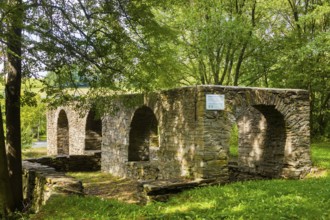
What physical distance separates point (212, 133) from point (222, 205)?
2.20m

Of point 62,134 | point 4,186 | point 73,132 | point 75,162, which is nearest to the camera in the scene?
point 4,186

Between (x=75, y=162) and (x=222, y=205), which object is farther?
(x=75, y=162)

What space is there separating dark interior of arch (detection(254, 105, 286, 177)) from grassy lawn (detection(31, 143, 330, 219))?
200cm

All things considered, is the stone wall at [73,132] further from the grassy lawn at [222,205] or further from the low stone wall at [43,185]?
the grassy lawn at [222,205]

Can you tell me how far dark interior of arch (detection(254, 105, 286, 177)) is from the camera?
30.7 ft

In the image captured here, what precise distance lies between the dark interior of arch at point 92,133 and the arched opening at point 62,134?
13.7ft

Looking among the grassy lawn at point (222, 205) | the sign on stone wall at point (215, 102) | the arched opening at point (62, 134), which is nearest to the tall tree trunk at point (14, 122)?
the grassy lawn at point (222, 205)

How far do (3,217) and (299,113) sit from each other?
22.9 feet

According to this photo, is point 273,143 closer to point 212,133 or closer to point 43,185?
point 212,133

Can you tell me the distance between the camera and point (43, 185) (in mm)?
8000

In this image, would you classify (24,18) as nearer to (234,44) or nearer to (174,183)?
(174,183)

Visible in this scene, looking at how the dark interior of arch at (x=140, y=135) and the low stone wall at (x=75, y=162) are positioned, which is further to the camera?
the low stone wall at (x=75, y=162)

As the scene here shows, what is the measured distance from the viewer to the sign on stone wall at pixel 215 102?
7.82 meters

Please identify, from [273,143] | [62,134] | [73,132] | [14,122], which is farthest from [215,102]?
[62,134]
